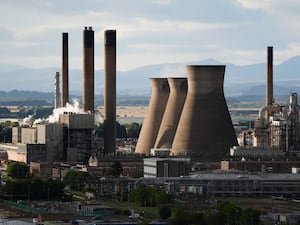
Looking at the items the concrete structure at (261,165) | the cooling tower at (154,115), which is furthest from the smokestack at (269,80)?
the concrete structure at (261,165)

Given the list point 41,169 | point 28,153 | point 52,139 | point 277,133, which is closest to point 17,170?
point 41,169

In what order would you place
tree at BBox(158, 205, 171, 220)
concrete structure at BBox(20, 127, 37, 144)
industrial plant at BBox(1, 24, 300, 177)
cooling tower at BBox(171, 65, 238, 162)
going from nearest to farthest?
tree at BBox(158, 205, 171, 220) → cooling tower at BBox(171, 65, 238, 162) → industrial plant at BBox(1, 24, 300, 177) → concrete structure at BBox(20, 127, 37, 144)

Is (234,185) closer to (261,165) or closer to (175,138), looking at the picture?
(261,165)

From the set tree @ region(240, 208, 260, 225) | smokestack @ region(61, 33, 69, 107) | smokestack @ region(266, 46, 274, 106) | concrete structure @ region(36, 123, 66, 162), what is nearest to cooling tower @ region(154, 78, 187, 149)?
concrete structure @ region(36, 123, 66, 162)

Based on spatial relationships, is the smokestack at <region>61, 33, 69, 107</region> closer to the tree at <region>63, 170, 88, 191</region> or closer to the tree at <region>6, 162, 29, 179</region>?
the tree at <region>6, 162, 29, 179</region>

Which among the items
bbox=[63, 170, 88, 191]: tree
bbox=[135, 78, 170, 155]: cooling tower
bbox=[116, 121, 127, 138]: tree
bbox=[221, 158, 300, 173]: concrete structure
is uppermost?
bbox=[135, 78, 170, 155]: cooling tower

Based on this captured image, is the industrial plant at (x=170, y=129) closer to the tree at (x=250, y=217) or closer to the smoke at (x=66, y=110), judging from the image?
the smoke at (x=66, y=110)

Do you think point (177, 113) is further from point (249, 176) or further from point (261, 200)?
point (261, 200)
